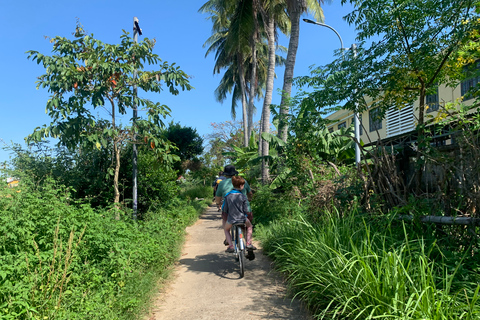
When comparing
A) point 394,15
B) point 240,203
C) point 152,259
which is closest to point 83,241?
point 152,259

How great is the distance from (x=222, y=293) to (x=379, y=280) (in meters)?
2.48

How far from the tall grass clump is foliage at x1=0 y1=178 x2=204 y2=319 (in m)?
2.21

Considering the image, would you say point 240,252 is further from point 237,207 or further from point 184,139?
point 184,139

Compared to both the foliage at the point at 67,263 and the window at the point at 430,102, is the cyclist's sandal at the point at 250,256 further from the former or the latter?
the window at the point at 430,102

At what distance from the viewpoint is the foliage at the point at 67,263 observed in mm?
3592

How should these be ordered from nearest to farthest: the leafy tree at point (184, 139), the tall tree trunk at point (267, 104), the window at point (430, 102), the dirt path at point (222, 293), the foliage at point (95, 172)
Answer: the dirt path at point (222, 293) < the window at point (430, 102) < the foliage at point (95, 172) < the tall tree trunk at point (267, 104) < the leafy tree at point (184, 139)

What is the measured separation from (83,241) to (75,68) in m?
4.41

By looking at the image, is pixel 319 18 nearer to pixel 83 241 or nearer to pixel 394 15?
pixel 394 15

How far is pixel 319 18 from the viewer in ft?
52.6

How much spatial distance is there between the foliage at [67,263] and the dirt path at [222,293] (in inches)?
16.4

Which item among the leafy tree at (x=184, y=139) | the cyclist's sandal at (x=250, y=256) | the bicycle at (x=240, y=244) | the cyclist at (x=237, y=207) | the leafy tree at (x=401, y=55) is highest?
the leafy tree at (x=184, y=139)

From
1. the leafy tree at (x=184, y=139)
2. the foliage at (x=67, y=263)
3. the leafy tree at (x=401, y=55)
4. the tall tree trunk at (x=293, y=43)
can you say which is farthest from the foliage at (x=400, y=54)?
the leafy tree at (x=184, y=139)

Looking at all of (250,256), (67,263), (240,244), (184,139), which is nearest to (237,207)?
(240,244)

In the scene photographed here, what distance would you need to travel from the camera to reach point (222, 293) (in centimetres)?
529
